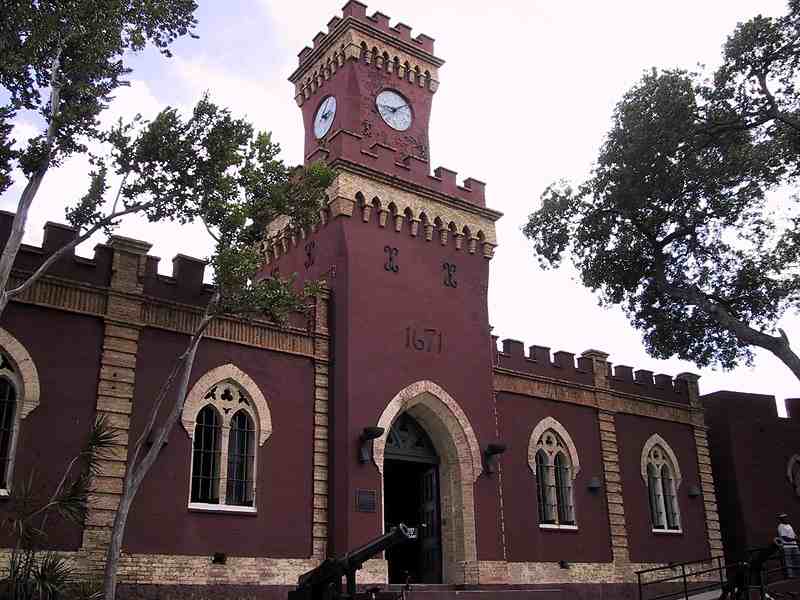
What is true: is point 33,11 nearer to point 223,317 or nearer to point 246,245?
point 246,245

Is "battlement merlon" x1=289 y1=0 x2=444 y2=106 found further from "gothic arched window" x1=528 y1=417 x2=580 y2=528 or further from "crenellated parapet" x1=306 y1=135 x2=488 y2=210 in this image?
"gothic arched window" x1=528 y1=417 x2=580 y2=528

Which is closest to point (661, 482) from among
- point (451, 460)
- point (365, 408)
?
point (451, 460)

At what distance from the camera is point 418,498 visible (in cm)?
2019

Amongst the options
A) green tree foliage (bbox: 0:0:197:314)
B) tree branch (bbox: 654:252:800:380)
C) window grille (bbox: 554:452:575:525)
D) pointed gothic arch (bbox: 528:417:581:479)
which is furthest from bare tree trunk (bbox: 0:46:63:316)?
tree branch (bbox: 654:252:800:380)

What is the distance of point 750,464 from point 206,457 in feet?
61.1

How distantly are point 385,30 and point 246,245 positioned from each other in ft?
35.0

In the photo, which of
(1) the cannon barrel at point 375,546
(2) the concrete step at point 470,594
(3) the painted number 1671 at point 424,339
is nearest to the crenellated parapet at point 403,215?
(3) the painted number 1671 at point 424,339

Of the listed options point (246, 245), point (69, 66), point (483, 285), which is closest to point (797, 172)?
point (483, 285)

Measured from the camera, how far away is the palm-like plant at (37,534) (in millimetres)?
11539

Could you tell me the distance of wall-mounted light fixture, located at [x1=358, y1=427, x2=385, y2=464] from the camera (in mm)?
17217

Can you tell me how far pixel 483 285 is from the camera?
21.3m

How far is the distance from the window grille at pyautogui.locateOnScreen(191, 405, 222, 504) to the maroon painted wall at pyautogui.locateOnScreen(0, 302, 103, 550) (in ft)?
7.37

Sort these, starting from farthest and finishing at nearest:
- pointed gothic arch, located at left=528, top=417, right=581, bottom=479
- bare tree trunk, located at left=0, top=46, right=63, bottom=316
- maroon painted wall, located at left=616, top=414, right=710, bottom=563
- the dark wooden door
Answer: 1. maroon painted wall, located at left=616, top=414, right=710, bottom=563
2. pointed gothic arch, located at left=528, top=417, right=581, bottom=479
3. the dark wooden door
4. bare tree trunk, located at left=0, top=46, right=63, bottom=316

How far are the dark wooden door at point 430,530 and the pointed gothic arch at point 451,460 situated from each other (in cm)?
19
